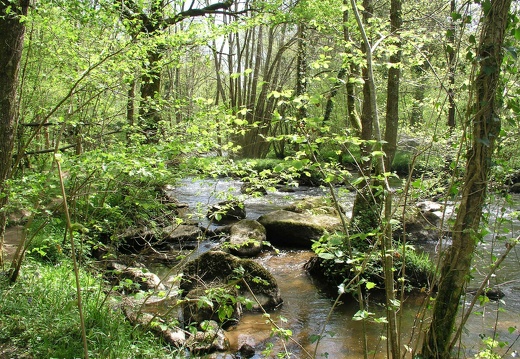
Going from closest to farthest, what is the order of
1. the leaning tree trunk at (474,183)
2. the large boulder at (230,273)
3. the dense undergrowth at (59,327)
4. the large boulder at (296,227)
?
the leaning tree trunk at (474,183) < the dense undergrowth at (59,327) < the large boulder at (230,273) < the large boulder at (296,227)

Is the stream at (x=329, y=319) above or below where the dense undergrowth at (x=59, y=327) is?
below

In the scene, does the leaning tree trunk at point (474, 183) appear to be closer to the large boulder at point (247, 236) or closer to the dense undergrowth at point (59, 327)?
the dense undergrowth at point (59, 327)

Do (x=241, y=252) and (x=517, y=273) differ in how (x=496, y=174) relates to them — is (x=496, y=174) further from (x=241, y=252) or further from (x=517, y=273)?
(x=241, y=252)

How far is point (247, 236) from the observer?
9617 mm

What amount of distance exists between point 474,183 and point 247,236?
6.94m

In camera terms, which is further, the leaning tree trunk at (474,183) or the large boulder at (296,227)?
the large boulder at (296,227)

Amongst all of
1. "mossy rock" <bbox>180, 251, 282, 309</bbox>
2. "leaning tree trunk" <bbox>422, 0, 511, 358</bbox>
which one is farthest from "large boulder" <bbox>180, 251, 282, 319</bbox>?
"leaning tree trunk" <bbox>422, 0, 511, 358</bbox>

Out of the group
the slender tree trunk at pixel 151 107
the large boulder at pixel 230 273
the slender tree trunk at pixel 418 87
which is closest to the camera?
the slender tree trunk at pixel 151 107

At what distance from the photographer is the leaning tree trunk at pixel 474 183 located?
2908 millimetres

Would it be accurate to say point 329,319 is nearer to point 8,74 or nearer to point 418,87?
point 8,74

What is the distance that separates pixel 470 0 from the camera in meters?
2.99

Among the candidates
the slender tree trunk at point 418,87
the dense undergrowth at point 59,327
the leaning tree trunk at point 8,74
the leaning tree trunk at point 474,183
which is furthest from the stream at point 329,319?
the leaning tree trunk at point 8,74

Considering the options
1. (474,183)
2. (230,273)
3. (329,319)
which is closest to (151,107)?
(230,273)

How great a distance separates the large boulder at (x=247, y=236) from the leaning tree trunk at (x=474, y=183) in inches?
236
